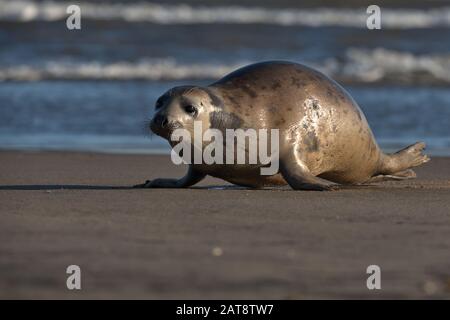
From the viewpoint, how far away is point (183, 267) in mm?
4574

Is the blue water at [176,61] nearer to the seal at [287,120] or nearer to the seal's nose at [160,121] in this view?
the seal at [287,120]

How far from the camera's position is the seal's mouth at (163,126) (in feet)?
22.6

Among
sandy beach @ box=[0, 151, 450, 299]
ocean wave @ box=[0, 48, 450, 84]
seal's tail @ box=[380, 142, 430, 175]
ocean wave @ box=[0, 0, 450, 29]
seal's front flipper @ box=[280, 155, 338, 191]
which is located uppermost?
ocean wave @ box=[0, 0, 450, 29]

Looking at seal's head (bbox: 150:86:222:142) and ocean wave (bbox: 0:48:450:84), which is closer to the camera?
seal's head (bbox: 150:86:222:142)

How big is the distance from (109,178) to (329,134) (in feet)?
6.18

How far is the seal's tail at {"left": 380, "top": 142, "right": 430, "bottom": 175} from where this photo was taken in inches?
321

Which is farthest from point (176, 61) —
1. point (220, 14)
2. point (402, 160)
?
point (402, 160)

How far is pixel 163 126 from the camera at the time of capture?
22.6 ft

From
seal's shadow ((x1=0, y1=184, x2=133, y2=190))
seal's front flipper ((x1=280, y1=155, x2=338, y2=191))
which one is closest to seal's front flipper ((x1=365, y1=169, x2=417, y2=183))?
seal's front flipper ((x1=280, y1=155, x2=338, y2=191))

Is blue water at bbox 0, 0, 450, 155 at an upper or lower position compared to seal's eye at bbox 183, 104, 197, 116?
upper

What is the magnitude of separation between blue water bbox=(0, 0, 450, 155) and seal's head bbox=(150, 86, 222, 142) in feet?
2.99

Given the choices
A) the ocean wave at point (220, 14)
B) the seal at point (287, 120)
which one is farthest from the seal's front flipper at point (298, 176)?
the ocean wave at point (220, 14)

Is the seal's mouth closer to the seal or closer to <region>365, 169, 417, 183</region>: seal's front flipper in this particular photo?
the seal

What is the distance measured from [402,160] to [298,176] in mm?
1245
